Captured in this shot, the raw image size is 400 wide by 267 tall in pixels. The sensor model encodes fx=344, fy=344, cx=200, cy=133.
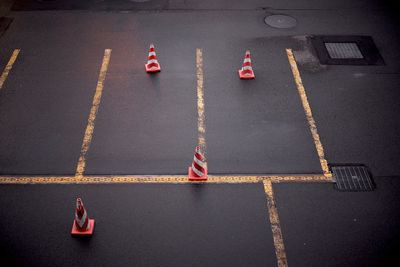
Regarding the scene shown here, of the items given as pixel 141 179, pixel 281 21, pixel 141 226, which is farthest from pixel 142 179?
pixel 281 21

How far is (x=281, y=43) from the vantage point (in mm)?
9695

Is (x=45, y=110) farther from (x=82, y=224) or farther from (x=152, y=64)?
(x=82, y=224)

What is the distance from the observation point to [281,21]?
1056cm

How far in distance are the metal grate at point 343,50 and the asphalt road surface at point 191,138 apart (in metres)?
0.51

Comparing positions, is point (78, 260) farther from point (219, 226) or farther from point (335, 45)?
point (335, 45)

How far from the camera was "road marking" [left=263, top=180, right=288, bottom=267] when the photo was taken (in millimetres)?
5270

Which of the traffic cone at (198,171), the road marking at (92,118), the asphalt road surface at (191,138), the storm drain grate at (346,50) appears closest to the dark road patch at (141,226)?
the asphalt road surface at (191,138)

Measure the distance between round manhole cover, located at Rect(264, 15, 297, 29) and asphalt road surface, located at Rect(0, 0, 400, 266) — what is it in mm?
198

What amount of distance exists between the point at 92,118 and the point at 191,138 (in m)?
2.22

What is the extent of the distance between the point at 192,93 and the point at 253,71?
69.2 inches

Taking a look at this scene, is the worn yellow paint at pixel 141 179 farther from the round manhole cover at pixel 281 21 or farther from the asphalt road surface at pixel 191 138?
the round manhole cover at pixel 281 21

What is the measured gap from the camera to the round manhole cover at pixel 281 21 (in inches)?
409

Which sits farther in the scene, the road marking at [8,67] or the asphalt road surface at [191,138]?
the road marking at [8,67]

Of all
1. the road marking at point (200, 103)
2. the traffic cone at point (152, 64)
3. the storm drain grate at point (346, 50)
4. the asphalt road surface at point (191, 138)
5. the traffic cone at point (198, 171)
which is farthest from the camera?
the storm drain grate at point (346, 50)
